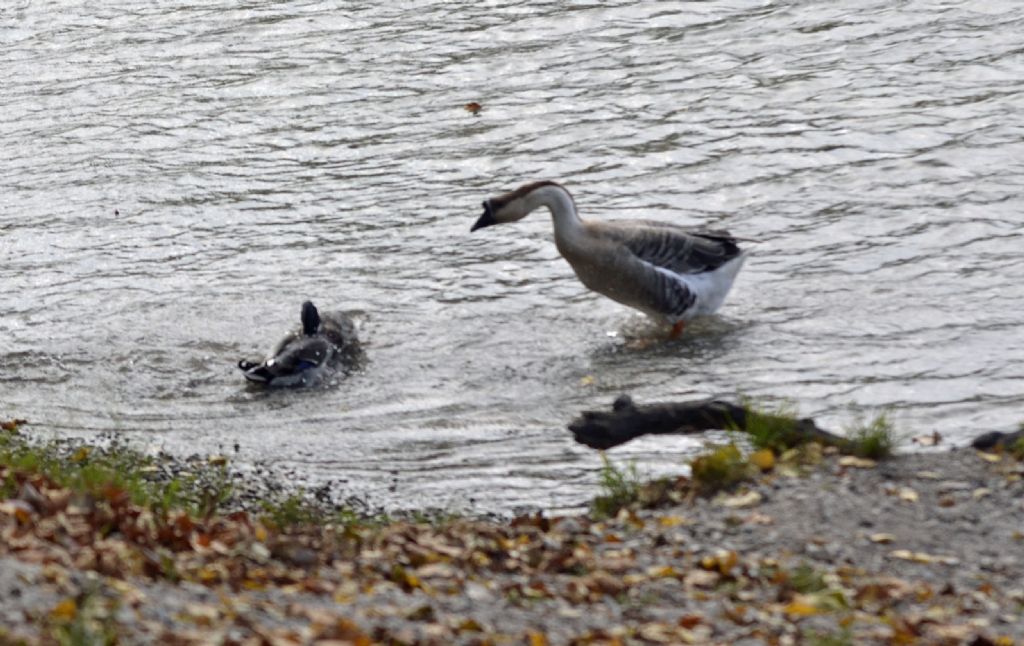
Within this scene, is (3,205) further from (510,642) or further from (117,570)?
(510,642)

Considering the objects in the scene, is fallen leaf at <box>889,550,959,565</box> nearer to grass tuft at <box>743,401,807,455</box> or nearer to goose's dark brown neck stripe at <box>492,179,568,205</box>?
grass tuft at <box>743,401,807,455</box>

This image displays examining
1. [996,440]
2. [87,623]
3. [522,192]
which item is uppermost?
[87,623]

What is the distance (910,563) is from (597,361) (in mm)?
5452

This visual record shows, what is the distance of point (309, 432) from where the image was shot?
12102 millimetres

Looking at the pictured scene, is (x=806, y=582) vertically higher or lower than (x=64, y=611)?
lower

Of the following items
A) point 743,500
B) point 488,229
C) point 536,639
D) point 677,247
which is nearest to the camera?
point 536,639

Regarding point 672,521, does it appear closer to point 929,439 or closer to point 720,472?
point 720,472

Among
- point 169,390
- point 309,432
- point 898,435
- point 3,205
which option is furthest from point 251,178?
point 898,435

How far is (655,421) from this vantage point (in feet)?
33.6

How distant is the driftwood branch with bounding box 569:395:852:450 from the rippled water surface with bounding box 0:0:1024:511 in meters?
0.58

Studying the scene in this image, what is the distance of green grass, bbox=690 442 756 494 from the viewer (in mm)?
9461

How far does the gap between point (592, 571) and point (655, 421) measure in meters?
2.21

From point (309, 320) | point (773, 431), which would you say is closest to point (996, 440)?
point (773, 431)

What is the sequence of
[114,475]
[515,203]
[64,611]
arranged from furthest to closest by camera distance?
1. [515,203]
2. [114,475]
3. [64,611]
